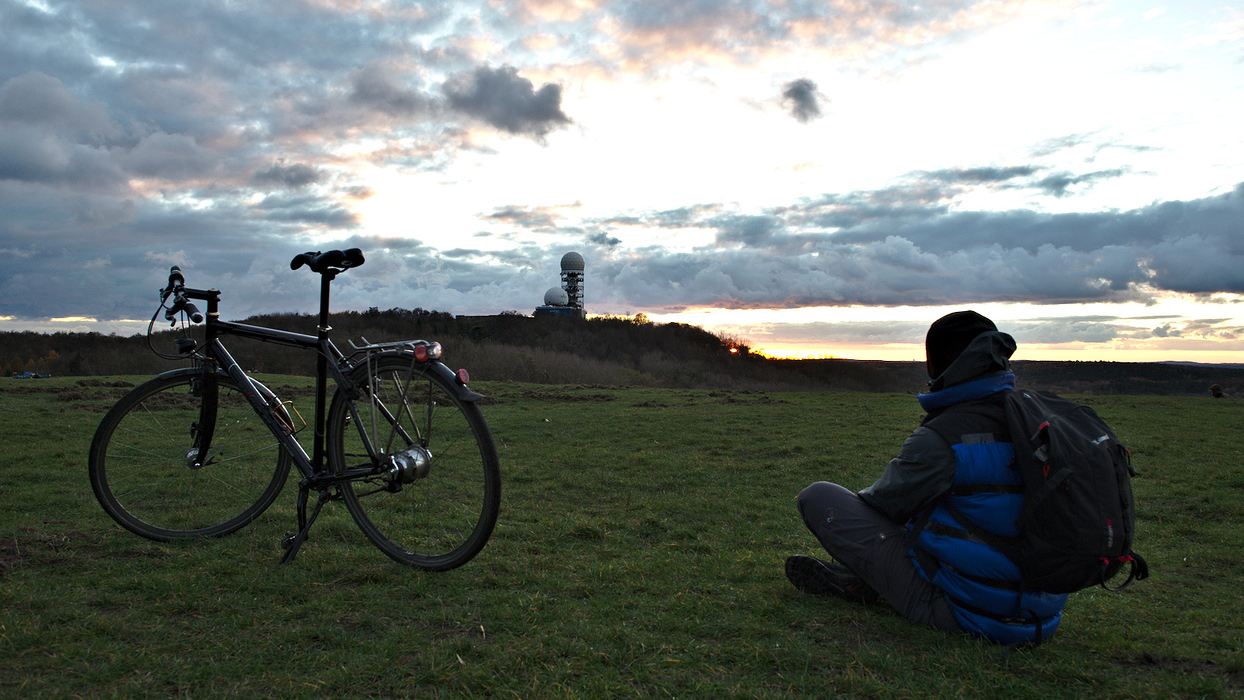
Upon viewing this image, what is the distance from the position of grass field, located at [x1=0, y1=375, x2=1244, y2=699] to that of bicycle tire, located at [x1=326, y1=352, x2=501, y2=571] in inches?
8.3

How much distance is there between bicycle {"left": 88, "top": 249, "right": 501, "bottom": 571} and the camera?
12.2ft

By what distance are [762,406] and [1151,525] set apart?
12246mm

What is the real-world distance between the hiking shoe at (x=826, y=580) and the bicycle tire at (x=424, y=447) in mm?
1635

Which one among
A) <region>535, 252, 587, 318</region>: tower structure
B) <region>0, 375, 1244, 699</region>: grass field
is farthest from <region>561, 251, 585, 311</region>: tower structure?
<region>0, 375, 1244, 699</region>: grass field

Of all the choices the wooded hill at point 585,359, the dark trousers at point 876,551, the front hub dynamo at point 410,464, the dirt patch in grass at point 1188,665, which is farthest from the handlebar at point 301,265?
the wooded hill at point 585,359

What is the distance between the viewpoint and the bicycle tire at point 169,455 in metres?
4.31

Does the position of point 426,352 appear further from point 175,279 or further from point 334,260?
point 175,279

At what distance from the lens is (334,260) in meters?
3.93

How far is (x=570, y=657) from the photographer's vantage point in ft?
9.04

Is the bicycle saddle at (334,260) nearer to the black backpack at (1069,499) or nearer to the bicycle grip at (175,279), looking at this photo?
the bicycle grip at (175,279)

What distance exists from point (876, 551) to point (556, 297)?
73.3 meters

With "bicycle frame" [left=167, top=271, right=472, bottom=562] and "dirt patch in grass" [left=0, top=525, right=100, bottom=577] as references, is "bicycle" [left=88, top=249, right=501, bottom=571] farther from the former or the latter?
"dirt patch in grass" [left=0, top=525, right=100, bottom=577]

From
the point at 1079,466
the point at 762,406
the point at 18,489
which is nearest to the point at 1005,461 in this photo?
the point at 1079,466

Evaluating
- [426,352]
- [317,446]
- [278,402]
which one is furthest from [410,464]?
[278,402]
